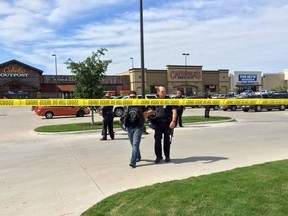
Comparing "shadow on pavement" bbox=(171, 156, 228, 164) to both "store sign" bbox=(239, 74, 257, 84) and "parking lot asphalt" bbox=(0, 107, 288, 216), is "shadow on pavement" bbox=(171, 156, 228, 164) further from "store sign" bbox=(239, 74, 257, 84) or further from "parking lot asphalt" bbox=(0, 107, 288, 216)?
"store sign" bbox=(239, 74, 257, 84)

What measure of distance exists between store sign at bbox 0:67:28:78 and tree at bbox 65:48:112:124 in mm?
49706

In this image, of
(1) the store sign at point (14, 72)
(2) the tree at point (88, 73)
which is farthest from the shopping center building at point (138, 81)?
(2) the tree at point (88, 73)

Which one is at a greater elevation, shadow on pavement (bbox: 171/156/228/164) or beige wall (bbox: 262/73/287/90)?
beige wall (bbox: 262/73/287/90)

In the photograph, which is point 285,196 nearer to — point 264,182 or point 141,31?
point 264,182

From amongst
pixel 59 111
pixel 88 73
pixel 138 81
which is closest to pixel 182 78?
pixel 138 81

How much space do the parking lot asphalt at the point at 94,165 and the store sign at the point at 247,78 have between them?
68.3m

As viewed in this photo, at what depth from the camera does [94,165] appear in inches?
331

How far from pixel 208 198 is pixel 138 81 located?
65042 millimetres

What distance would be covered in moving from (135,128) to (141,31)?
34.2ft

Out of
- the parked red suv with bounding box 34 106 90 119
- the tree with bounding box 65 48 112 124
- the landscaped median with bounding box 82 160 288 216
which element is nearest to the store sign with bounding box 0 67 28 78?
the parked red suv with bounding box 34 106 90 119

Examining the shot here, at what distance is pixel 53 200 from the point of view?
5734 millimetres

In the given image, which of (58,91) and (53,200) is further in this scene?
(58,91)

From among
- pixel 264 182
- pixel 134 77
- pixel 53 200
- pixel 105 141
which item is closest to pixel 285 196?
pixel 264 182

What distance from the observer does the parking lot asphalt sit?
5.80 metres
